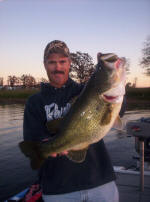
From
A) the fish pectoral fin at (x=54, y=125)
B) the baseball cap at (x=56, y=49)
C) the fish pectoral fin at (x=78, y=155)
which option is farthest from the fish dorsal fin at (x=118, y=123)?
the baseball cap at (x=56, y=49)

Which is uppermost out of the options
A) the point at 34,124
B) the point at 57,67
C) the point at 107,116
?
the point at 57,67

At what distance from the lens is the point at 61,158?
2.93 meters

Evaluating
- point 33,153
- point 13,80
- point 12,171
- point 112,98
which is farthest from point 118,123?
point 13,80

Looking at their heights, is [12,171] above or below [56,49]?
below

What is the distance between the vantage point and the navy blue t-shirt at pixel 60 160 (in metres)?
2.84

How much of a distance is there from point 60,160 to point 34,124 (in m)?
0.62

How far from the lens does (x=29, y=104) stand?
312 cm

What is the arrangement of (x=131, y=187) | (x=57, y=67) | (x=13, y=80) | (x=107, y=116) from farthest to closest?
1. (x=13, y=80)
2. (x=131, y=187)
3. (x=57, y=67)
4. (x=107, y=116)

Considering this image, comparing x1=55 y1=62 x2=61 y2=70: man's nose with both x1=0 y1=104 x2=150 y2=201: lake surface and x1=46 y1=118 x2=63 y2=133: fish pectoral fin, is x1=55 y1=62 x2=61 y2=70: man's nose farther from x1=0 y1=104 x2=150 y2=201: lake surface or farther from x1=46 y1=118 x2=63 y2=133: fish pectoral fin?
x1=0 y1=104 x2=150 y2=201: lake surface

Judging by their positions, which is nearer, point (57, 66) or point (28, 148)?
point (28, 148)

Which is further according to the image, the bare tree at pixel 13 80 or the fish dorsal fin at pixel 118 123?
the bare tree at pixel 13 80

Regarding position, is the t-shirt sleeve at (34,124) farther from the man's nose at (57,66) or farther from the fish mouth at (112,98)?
the fish mouth at (112,98)

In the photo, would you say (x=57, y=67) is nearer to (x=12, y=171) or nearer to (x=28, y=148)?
(x=28, y=148)

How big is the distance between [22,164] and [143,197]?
625 cm
